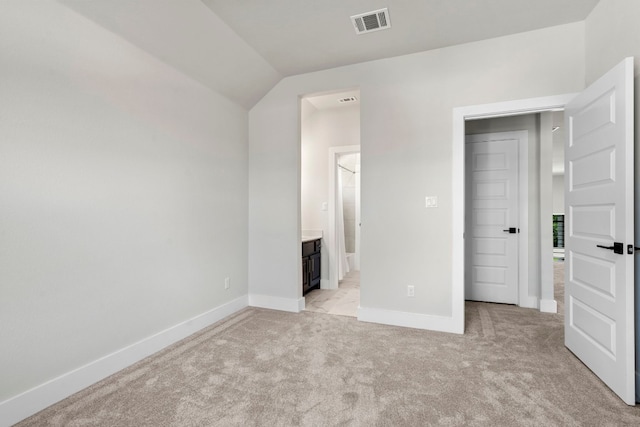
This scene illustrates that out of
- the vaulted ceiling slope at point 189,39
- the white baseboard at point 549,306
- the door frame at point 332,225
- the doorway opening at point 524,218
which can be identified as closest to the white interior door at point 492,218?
the doorway opening at point 524,218

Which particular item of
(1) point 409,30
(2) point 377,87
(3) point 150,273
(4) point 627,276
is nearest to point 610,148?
(4) point 627,276

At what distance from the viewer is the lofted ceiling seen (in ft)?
7.48

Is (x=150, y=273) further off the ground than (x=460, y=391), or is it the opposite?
(x=150, y=273)

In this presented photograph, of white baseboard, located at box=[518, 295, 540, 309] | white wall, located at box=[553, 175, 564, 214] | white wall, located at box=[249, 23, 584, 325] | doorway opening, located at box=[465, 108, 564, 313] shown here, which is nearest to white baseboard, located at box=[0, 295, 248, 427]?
white wall, located at box=[249, 23, 584, 325]

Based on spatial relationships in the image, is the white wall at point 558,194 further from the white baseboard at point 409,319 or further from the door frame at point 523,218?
the white baseboard at point 409,319

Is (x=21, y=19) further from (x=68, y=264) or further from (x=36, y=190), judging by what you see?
(x=68, y=264)

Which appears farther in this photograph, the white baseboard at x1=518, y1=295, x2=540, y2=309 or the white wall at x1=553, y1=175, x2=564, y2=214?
the white wall at x1=553, y1=175, x2=564, y2=214

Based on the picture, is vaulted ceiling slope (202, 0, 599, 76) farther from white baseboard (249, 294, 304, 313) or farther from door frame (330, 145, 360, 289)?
white baseboard (249, 294, 304, 313)

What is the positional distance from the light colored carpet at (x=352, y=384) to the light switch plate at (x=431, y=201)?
1.22 metres

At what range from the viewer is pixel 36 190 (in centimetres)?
182

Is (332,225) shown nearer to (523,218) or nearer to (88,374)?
(523,218)

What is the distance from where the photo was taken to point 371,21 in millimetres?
2602

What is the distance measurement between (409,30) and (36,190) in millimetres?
2967

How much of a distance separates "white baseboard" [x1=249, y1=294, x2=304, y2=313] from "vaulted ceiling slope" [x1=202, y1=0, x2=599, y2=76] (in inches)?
105
